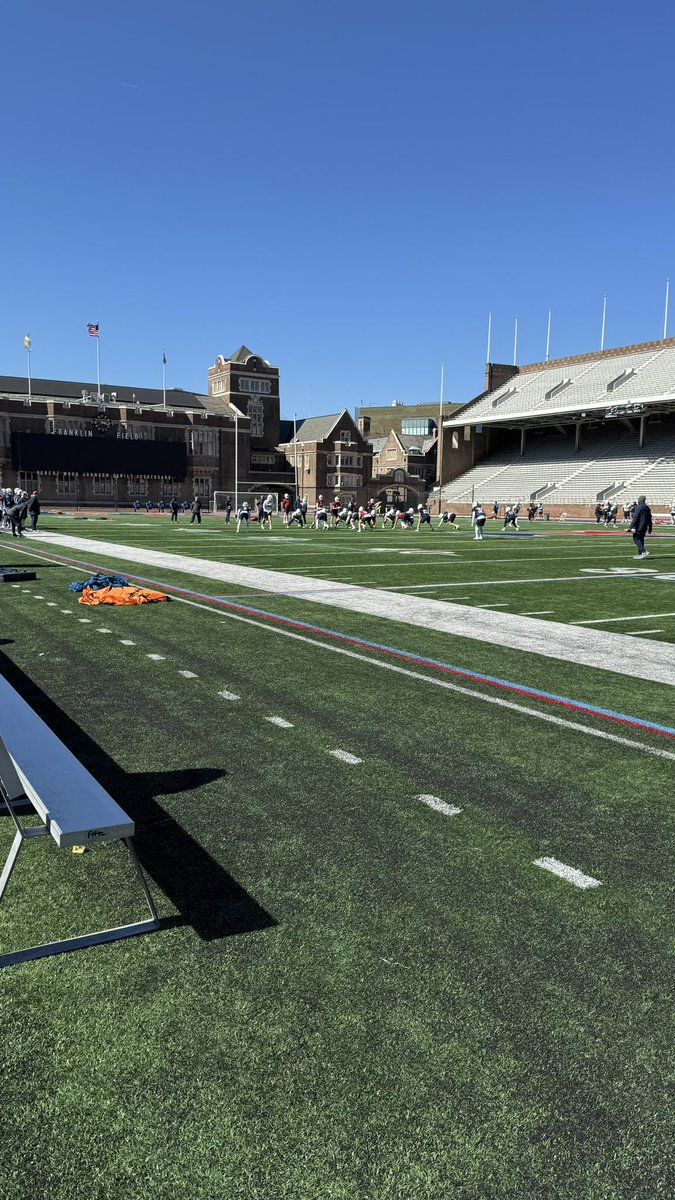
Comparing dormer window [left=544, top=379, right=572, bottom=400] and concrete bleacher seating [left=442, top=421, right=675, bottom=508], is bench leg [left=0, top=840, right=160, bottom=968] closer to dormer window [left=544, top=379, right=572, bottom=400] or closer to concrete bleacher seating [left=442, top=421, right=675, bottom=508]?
concrete bleacher seating [left=442, top=421, right=675, bottom=508]

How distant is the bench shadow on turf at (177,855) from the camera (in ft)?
11.2

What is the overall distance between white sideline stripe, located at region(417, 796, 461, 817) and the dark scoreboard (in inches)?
3256

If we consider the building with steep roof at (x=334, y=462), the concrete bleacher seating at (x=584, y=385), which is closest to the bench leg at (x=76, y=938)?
the concrete bleacher seating at (x=584, y=385)

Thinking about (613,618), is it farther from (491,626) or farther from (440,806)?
(440,806)

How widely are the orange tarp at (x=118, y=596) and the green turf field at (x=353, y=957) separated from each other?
5330 millimetres

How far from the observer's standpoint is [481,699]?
715 centimetres

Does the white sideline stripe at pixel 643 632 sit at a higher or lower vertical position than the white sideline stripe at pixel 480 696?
higher

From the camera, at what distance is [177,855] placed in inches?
158

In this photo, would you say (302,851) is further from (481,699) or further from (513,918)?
(481,699)

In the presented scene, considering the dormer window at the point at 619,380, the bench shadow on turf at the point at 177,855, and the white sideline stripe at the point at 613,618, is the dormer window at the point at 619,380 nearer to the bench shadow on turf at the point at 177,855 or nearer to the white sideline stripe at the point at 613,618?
the white sideline stripe at the point at 613,618

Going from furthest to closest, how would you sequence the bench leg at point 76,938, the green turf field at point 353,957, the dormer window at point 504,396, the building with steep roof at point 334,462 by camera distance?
the building with steep roof at point 334,462 < the dormer window at point 504,396 < the bench leg at point 76,938 < the green turf field at point 353,957

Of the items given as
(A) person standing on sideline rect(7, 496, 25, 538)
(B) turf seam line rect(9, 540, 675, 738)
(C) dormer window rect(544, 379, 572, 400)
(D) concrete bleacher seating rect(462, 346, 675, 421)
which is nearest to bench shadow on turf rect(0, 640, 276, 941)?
(B) turf seam line rect(9, 540, 675, 738)

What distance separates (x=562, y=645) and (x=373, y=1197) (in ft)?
26.6

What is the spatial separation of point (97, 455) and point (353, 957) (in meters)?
85.8
